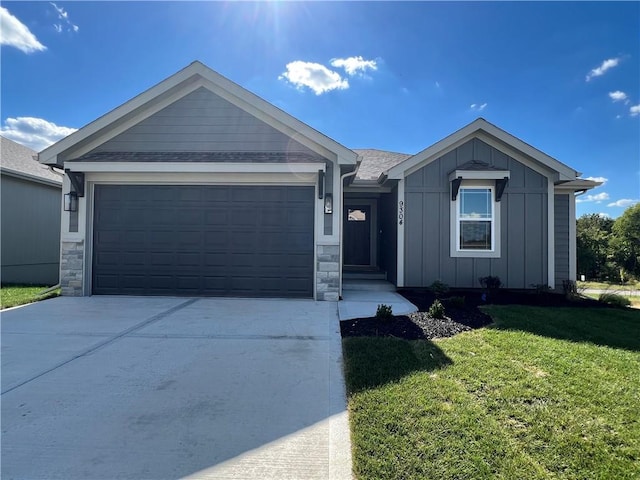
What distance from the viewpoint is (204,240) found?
7.65 metres

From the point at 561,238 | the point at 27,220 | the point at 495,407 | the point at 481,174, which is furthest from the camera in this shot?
the point at 27,220

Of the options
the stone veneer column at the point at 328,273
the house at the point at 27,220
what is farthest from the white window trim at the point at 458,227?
the house at the point at 27,220

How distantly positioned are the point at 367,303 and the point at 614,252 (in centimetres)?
1973

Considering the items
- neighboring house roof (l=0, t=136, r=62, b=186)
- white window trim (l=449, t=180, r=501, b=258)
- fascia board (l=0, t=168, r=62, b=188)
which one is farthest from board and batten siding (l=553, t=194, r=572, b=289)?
fascia board (l=0, t=168, r=62, b=188)

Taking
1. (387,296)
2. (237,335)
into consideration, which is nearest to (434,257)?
(387,296)

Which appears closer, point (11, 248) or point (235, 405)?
point (235, 405)

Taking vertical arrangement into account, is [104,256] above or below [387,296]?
above

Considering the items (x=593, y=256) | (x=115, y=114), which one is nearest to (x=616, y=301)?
(x=115, y=114)

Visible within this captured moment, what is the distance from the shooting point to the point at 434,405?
275 centimetres

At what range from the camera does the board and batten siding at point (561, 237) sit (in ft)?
29.4

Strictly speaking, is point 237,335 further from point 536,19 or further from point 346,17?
point 536,19

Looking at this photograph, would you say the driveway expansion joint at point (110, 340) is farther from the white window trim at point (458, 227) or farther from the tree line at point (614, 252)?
the tree line at point (614, 252)

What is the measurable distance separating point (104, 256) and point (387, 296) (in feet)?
22.4

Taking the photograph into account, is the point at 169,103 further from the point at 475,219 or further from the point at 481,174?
the point at 475,219
